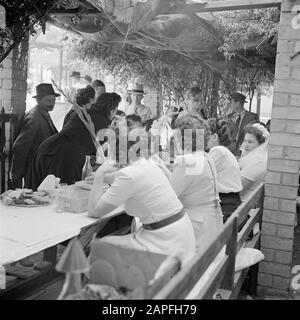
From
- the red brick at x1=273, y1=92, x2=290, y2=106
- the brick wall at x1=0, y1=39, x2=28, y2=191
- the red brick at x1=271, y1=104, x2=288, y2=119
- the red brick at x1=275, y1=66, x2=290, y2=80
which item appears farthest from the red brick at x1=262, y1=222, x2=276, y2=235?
the brick wall at x1=0, y1=39, x2=28, y2=191

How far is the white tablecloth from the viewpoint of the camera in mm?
2320

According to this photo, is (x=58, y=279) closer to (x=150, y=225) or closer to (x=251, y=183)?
(x=150, y=225)

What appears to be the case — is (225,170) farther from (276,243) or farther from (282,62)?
(282,62)

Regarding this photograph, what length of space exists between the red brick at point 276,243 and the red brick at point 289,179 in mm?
544

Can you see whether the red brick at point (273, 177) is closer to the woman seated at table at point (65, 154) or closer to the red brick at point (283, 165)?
the red brick at point (283, 165)

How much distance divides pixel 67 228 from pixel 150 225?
54 cm

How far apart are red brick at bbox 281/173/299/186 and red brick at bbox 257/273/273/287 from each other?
36.0 inches

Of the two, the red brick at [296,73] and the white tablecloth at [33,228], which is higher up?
the red brick at [296,73]

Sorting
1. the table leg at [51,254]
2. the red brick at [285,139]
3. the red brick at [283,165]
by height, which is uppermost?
the red brick at [285,139]

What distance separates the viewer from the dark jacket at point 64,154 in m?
4.59

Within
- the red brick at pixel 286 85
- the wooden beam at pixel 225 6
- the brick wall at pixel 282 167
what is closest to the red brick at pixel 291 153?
the brick wall at pixel 282 167

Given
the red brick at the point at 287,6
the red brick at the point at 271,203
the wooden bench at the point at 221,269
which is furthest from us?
the red brick at the point at 271,203

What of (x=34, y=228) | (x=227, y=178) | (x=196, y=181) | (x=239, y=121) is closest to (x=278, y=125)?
(x=227, y=178)
